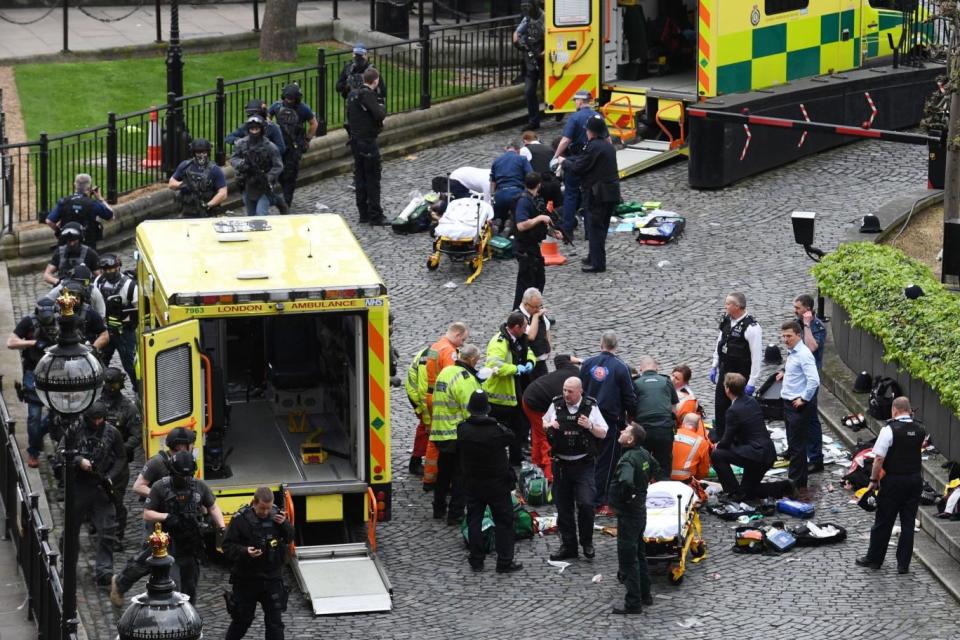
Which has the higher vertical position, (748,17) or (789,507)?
(748,17)

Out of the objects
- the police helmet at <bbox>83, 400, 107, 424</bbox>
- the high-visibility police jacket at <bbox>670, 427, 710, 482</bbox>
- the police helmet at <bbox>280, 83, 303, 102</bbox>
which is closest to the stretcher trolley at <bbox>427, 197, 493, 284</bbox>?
the police helmet at <bbox>280, 83, 303, 102</bbox>

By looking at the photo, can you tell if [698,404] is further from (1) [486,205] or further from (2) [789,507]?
(1) [486,205]

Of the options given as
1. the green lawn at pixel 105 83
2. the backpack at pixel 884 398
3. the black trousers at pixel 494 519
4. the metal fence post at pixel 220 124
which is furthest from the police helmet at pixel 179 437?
the green lawn at pixel 105 83

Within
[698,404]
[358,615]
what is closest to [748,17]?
[698,404]

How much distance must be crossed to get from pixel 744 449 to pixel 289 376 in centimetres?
391

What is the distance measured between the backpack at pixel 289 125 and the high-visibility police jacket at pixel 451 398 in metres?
7.82

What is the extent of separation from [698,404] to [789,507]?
5.30ft

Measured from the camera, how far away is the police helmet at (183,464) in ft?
42.5

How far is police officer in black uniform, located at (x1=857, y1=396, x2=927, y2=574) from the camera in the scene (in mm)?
13906

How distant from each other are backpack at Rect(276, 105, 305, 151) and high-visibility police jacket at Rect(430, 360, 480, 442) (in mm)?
7820

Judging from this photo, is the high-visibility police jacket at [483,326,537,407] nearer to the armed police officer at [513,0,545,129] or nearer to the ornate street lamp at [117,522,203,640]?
the ornate street lamp at [117,522,203,640]

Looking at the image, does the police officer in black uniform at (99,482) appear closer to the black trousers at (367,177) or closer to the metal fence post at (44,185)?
the metal fence post at (44,185)

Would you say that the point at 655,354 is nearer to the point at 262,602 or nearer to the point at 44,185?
the point at 262,602

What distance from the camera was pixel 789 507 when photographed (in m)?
15.3
